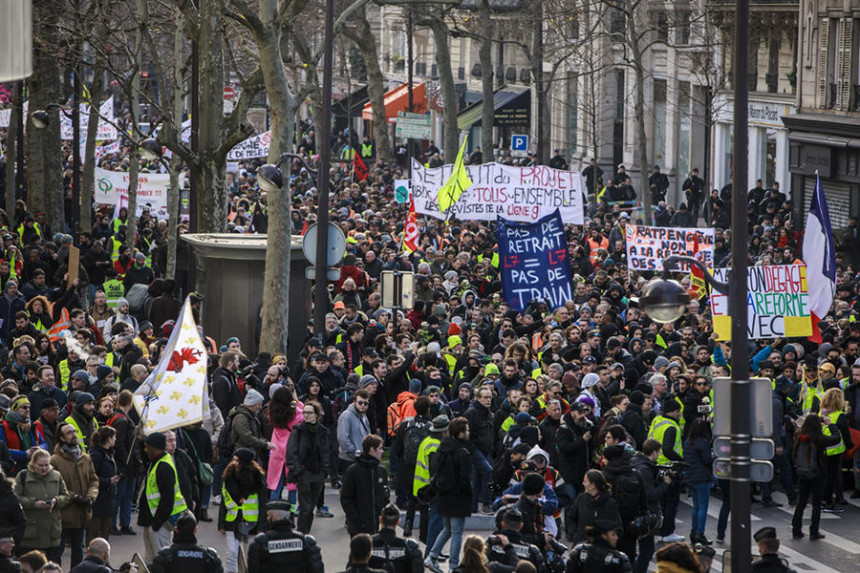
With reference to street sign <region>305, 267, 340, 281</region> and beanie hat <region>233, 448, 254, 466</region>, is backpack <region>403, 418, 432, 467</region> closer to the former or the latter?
beanie hat <region>233, 448, 254, 466</region>

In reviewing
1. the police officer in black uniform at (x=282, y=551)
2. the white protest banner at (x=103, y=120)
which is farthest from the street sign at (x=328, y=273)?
the white protest banner at (x=103, y=120)

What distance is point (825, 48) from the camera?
3409 cm

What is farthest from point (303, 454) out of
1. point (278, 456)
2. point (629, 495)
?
point (629, 495)

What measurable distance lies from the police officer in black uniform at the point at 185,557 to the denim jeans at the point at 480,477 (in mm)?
4465

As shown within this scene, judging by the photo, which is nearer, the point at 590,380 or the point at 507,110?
the point at 590,380

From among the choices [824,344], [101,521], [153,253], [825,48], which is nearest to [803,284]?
[824,344]

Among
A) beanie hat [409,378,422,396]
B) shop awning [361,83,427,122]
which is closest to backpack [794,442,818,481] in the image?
beanie hat [409,378,422,396]

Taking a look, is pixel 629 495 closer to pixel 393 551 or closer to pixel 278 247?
pixel 393 551

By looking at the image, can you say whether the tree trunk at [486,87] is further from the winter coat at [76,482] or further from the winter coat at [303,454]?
the winter coat at [76,482]

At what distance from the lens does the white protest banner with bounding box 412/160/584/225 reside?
87.2 feet

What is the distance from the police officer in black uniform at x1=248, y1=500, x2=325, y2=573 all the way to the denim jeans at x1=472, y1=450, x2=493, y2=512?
→ 13.6 feet

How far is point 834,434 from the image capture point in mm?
13938

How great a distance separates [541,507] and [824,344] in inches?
310

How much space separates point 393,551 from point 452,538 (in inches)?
105
